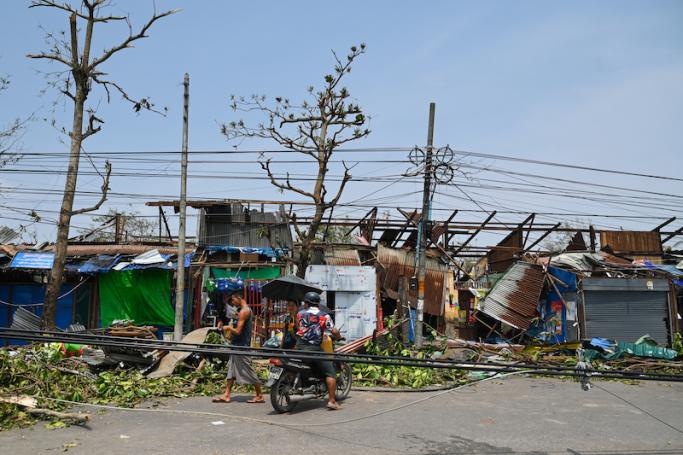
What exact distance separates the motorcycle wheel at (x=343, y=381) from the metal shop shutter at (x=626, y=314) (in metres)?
11.2

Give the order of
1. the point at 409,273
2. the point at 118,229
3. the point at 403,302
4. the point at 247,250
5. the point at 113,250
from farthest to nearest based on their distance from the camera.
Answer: the point at 118,229 → the point at 409,273 → the point at 403,302 → the point at 247,250 → the point at 113,250

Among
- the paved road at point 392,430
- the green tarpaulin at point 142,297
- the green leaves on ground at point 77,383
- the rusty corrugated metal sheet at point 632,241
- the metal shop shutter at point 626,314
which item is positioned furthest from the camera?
the rusty corrugated metal sheet at point 632,241

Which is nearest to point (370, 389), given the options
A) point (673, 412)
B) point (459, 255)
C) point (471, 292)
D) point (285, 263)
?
point (673, 412)

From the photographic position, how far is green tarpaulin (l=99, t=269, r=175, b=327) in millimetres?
18328

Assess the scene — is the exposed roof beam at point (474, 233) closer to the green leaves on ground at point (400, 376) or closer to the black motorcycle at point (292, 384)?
the green leaves on ground at point (400, 376)

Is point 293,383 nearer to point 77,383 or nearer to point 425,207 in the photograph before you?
point 77,383

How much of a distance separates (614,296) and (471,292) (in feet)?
16.5

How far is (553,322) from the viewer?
19125 millimetres

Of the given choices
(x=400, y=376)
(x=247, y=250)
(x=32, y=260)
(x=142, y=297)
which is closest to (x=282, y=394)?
(x=400, y=376)

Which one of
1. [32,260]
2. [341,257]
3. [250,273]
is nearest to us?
[32,260]

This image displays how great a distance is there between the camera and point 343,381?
995 centimetres

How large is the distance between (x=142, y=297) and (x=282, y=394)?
1119 cm

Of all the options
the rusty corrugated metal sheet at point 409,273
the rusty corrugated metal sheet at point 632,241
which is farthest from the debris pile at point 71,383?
the rusty corrugated metal sheet at point 632,241

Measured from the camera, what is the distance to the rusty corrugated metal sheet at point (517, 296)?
764 inches
